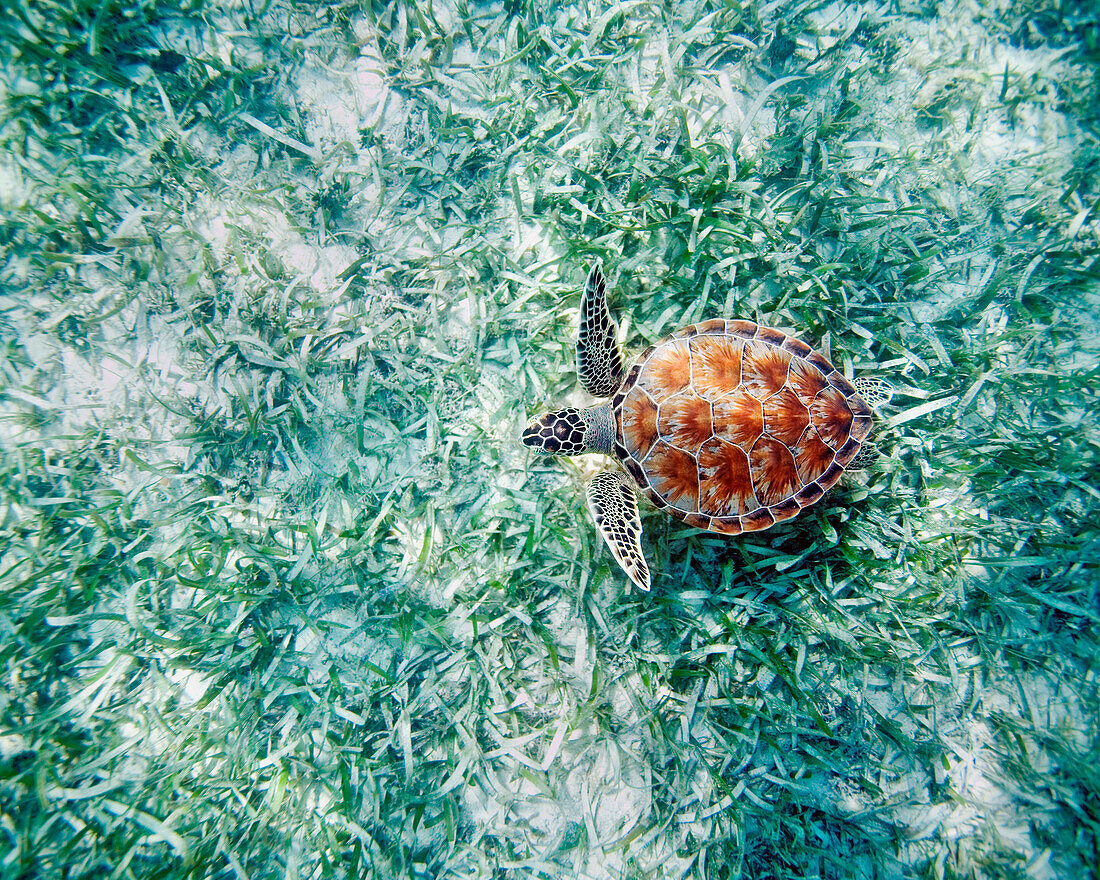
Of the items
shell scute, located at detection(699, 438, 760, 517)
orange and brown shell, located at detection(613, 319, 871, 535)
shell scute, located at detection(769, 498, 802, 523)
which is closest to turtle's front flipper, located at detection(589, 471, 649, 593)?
orange and brown shell, located at detection(613, 319, 871, 535)

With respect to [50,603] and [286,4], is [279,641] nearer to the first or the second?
[50,603]

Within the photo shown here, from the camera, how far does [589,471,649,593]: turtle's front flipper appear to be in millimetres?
1798

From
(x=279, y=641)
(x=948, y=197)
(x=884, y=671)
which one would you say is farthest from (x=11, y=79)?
(x=884, y=671)

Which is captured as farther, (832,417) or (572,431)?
(572,431)

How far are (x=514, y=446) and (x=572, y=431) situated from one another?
32 cm

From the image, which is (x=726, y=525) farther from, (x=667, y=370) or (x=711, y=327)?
(x=711, y=327)

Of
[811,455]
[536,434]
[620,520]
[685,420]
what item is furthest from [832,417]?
[536,434]

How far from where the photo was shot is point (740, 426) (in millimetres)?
1769

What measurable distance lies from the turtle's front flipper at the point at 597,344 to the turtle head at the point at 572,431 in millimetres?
126

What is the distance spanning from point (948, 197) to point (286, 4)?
131 inches

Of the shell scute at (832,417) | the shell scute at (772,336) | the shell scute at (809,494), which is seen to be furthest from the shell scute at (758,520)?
the shell scute at (772,336)

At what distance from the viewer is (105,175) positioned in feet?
7.38

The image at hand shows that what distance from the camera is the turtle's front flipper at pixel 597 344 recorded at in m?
1.85

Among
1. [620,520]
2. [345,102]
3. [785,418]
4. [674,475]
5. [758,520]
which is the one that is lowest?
[758,520]
